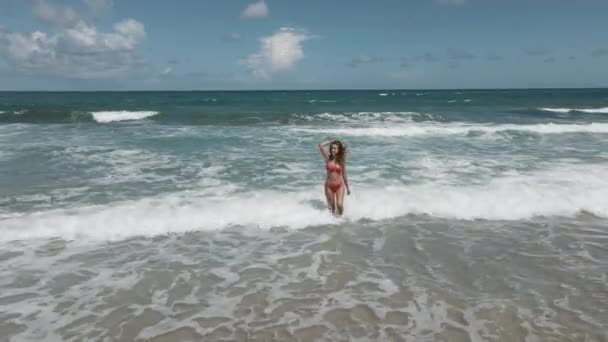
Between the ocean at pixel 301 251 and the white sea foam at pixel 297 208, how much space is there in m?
0.05

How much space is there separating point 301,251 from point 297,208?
6.37 ft

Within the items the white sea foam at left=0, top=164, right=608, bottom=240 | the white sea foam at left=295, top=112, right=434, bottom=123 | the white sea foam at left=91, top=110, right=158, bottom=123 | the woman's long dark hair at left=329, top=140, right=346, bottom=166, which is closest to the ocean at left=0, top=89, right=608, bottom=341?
the white sea foam at left=0, top=164, right=608, bottom=240

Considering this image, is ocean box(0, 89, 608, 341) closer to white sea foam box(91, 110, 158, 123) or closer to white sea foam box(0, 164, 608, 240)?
white sea foam box(0, 164, 608, 240)

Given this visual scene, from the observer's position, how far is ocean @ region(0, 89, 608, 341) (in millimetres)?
4512

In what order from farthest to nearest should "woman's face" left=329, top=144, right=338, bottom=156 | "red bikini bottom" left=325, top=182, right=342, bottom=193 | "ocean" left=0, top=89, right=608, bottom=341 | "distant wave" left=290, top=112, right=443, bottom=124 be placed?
"distant wave" left=290, top=112, right=443, bottom=124 → "red bikini bottom" left=325, top=182, right=342, bottom=193 → "woman's face" left=329, top=144, right=338, bottom=156 → "ocean" left=0, top=89, right=608, bottom=341

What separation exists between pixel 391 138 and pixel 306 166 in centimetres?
860

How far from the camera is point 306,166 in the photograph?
41.2 feet

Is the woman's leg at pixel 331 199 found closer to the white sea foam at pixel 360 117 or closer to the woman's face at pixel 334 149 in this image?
the woman's face at pixel 334 149

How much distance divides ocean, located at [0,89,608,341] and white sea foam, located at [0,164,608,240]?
5 centimetres

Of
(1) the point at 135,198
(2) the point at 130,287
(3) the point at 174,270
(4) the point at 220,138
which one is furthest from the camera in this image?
(4) the point at 220,138

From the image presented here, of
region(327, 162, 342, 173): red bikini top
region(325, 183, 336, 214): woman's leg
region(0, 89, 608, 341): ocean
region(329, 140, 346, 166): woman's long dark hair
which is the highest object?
region(329, 140, 346, 166): woman's long dark hair

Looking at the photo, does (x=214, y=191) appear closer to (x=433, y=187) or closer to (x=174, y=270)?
(x=174, y=270)

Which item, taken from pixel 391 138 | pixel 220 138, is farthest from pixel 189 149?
pixel 391 138

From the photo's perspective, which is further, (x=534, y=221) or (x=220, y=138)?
(x=220, y=138)
